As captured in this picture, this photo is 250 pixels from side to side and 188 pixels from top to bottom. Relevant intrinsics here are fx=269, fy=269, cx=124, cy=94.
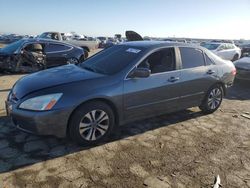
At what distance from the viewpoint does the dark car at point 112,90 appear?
3979 mm

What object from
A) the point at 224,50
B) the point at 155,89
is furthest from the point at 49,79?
the point at 224,50

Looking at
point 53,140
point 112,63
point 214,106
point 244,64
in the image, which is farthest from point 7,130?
point 244,64

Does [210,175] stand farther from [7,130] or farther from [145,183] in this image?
[7,130]

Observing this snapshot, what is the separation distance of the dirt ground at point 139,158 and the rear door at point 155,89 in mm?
444

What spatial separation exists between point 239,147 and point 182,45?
2.30 m

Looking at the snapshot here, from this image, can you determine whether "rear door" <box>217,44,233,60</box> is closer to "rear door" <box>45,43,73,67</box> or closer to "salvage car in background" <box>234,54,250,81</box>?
"salvage car in background" <box>234,54,250,81</box>

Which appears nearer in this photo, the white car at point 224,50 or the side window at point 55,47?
the side window at point 55,47

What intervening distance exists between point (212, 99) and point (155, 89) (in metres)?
1.97

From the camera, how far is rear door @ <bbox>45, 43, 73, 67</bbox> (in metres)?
10.9

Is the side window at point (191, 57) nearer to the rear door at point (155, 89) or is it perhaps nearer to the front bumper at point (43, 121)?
the rear door at point (155, 89)

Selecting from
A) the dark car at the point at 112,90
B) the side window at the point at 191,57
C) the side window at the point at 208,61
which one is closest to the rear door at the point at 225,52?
the side window at the point at 208,61

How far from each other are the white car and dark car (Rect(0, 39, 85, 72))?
9.00 metres

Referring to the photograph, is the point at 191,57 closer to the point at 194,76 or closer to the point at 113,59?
the point at 194,76

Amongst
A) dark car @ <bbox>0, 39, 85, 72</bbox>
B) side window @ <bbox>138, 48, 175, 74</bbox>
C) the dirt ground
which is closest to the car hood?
the dirt ground
